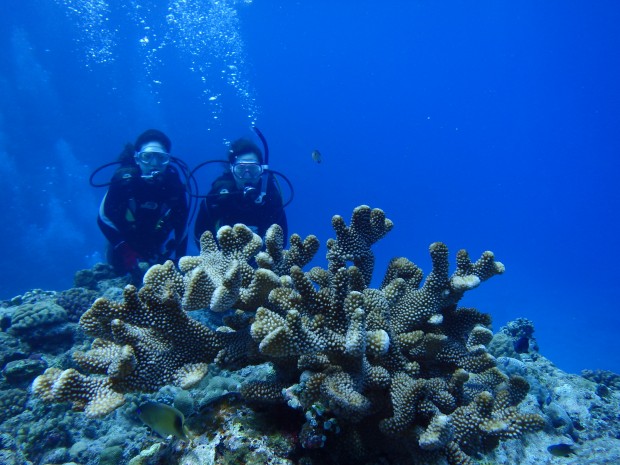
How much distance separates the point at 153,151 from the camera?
9180mm

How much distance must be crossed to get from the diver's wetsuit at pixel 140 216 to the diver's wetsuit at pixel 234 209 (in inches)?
32.9

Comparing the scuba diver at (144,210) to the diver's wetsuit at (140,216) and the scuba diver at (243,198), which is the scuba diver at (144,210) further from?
the scuba diver at (243,198)

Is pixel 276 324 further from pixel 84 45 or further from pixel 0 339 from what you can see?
pixel 84 45

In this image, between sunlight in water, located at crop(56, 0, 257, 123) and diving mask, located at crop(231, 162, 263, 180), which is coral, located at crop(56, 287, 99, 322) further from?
sunlight in water, located at crop(56, 0, 257, 123)

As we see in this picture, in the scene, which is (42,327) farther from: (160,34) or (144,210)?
(160,34)

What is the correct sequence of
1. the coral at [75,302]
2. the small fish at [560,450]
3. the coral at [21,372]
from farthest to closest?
the coral at [75,302]
the coral at [21,372]
the small fish at [560,450]

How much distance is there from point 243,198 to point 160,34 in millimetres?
103533

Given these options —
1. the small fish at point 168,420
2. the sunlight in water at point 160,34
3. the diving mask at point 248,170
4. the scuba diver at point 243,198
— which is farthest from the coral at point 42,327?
the sunlight in water at point 160,34

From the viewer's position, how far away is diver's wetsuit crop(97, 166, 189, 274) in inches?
352

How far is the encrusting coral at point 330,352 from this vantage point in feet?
7.08

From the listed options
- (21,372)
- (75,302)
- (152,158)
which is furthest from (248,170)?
(21,372)

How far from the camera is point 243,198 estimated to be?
355 inches

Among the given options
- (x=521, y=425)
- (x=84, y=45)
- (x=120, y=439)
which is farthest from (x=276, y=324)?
(x=84, y=45)

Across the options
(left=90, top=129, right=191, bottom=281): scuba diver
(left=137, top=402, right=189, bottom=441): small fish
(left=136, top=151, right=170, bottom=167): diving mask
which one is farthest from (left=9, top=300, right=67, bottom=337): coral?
(left=137, top=402, right=189, bottom=441): small fish
